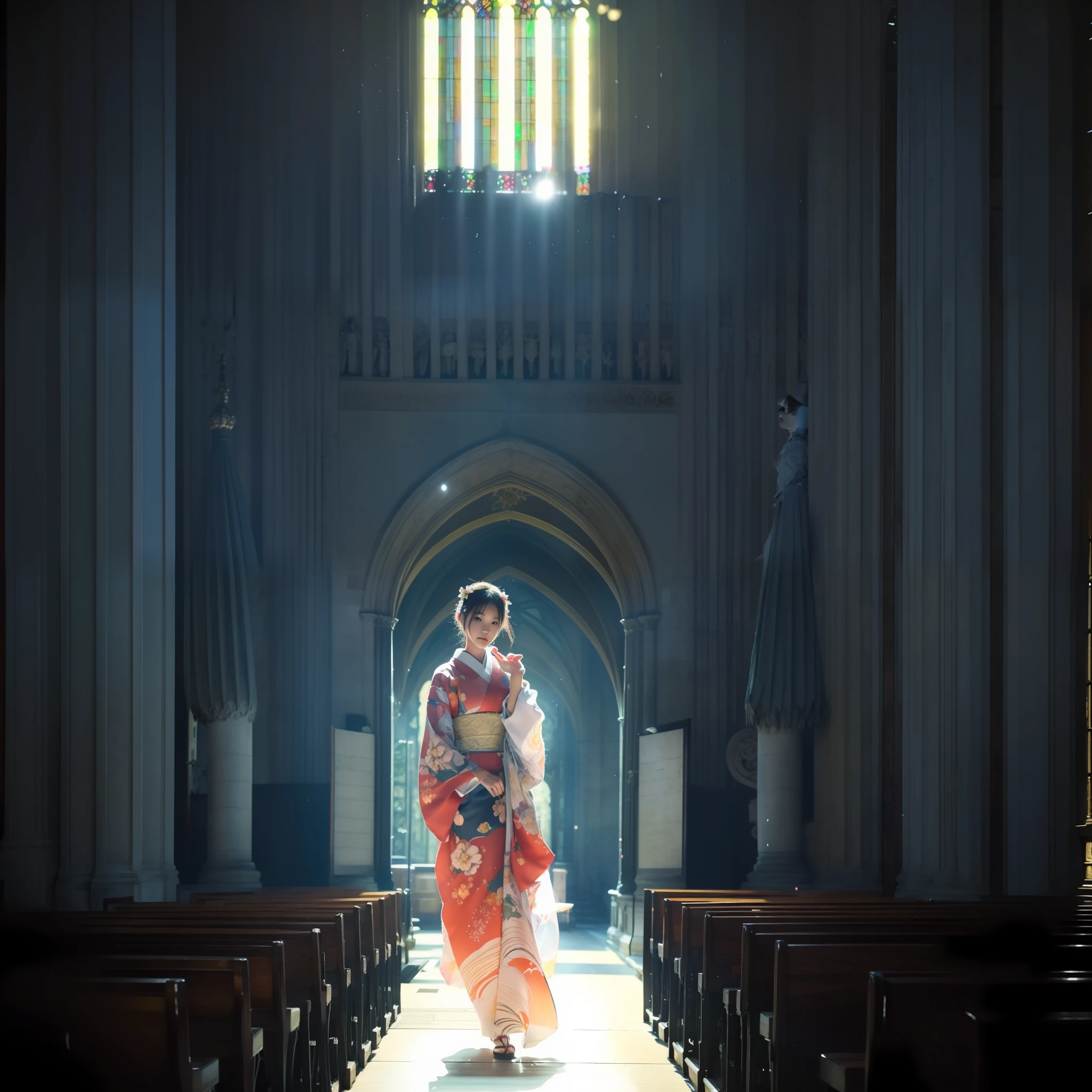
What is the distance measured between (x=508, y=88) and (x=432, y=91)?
0.78m

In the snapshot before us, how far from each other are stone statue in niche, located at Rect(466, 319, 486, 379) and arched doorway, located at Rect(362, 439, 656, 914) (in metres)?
0.76

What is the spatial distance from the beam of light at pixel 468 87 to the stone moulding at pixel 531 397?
8.31 ft

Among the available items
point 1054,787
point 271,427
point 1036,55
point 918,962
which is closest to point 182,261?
point 271,427

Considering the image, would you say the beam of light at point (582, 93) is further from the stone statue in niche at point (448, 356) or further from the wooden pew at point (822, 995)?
the wooden pew at point (822, 995)

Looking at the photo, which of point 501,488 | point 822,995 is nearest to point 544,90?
point 501,488

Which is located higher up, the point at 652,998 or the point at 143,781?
the point at 143,781

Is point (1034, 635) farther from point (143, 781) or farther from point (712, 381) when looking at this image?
point (712, 381)

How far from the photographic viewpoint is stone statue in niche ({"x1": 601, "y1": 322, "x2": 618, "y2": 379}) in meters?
14.5

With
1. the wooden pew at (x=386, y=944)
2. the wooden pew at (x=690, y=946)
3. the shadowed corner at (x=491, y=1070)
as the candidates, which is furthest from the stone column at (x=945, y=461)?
the shadowed corner at (x=491, y=1070)

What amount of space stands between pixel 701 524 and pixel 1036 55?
23.3ft

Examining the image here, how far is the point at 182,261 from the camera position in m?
13.7

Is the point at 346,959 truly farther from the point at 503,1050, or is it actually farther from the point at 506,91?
the point at 506,91

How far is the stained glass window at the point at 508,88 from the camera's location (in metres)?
15.4

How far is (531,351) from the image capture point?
47.4 feet
